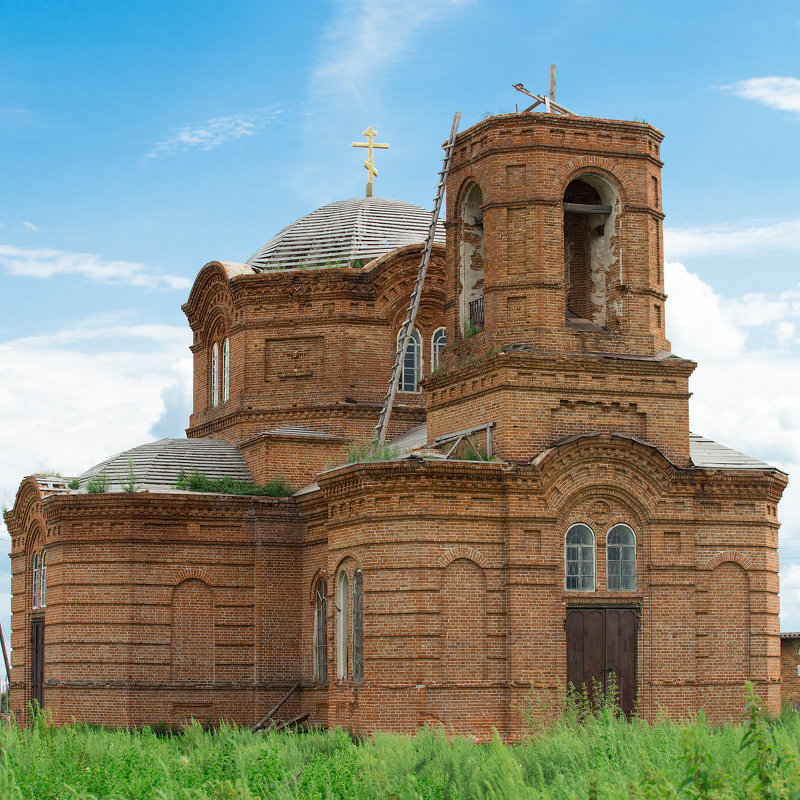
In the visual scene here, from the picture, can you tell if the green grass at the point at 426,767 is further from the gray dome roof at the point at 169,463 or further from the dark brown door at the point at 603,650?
the gray dome roof at the point at 169,463

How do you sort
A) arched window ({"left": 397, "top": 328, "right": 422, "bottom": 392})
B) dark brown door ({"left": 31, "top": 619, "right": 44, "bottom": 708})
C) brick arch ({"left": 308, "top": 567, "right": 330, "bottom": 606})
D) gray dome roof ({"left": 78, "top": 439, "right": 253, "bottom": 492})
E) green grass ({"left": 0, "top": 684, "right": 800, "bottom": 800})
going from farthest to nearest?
arched window ({"left": 397, "top": 328, "right": 422, "bottom": 392}) < dark brown door ({"left": 31, "top": 619, "right": 44, "bottom": 708}) < gray dome roof ({"left": 78, "top": 439, "right": 253, "bottom": 492}) < brick arch ({"left": 308, "top": 567, "right": 330, "bottom": 606}) < green grass ({"left": 0, "top": 684, "right": 800, "bottom": 800})

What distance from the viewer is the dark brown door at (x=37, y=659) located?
87.7 feet

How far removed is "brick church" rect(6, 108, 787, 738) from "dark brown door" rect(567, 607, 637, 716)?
3cm

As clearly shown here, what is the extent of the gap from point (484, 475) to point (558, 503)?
1.25 metres

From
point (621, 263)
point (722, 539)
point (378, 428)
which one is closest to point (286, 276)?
point (378, 428)

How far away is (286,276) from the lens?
28.3 metres

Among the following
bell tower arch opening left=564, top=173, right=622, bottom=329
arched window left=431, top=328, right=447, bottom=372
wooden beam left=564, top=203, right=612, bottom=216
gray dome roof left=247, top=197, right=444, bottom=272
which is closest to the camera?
wooden beam left=564, top=203, right=612, bottom=216

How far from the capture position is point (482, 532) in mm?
20969

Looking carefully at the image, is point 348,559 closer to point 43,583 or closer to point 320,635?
point 320,635

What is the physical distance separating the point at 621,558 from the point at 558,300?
13.4ft

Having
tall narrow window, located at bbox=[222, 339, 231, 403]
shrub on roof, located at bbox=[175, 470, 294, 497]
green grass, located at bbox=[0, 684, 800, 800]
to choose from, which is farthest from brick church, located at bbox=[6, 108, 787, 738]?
green grass, located at bbox=[0, 684, 800, 800]

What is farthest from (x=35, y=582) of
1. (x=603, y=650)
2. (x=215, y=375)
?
(x=603, y=650)

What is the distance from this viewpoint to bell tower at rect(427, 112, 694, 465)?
2169cm

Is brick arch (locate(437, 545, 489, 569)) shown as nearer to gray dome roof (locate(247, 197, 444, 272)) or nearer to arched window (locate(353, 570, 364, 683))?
arched window (locate(353, 570, 364, 683))
